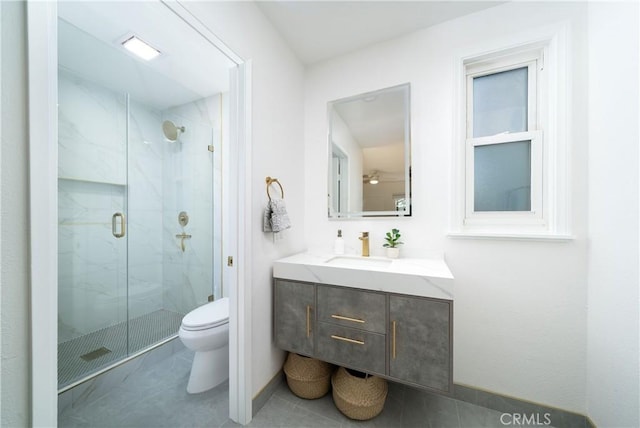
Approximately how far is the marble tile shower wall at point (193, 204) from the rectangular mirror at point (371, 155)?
1.19 m

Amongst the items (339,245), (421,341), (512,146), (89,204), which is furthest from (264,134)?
(89,204)

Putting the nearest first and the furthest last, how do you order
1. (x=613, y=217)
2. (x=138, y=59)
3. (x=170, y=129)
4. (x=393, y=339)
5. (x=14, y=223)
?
(x=14, y=223) < (x=613, y=217) < (x=393, y=339) < (x=138, y=59) < (x=170, y=129)

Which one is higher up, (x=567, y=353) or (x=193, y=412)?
(x=567, y=353)

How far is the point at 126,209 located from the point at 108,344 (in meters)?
1.08

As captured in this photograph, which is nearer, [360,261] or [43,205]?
[43,205]

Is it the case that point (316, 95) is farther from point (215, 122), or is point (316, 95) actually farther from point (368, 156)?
point (215, 122)

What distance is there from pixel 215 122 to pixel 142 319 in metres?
1.94

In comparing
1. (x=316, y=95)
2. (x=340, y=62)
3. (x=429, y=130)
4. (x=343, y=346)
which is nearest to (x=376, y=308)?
(x=343, y=346)

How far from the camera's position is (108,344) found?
67.2 inches

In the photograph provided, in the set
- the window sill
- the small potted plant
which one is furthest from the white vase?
the window sill

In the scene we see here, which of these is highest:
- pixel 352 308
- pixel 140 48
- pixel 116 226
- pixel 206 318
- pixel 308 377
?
pixel 140 48

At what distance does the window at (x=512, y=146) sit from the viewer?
123 cm

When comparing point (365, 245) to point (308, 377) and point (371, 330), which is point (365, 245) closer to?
point (371, 330)

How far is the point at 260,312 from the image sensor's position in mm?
1342
